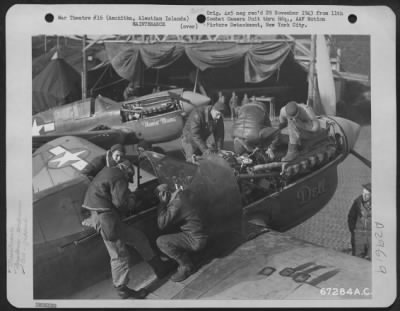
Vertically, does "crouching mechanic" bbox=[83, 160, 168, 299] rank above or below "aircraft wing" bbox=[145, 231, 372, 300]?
above

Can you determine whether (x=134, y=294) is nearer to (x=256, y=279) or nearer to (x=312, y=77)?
(x=256, y=279)

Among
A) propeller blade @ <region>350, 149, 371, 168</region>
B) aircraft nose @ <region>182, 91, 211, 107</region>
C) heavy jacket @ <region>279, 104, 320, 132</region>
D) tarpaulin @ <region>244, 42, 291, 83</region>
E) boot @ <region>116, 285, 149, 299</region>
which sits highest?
tarpaulin @ <region>244, 42, 291, 83</region>

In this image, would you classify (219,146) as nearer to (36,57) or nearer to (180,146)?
(180,146)

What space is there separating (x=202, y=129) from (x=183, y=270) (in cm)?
61

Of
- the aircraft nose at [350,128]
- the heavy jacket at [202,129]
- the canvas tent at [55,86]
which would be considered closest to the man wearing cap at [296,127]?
the aircraft nose at [350,128]

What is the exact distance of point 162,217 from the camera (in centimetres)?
198

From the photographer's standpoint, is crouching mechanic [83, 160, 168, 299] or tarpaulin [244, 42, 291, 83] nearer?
crouching mechanic [83, 160, 168, 299]

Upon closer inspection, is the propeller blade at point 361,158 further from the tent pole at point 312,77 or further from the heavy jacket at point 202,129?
the heavy jacket at point 202,129

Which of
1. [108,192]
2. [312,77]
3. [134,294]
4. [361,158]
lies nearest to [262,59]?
[312,77]

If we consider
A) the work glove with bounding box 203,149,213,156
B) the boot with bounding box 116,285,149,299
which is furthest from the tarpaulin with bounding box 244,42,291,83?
the boot with bounding box 116,285,149,299

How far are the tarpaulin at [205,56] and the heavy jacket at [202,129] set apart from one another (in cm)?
20

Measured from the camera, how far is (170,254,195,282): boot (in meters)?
1.99

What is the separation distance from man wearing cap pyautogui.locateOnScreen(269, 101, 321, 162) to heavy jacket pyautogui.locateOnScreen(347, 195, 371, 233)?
13.6 inches

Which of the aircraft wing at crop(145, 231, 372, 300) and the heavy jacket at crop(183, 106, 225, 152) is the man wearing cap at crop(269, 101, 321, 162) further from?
the aircraft wing at crop(145, 231, 372, 300)
